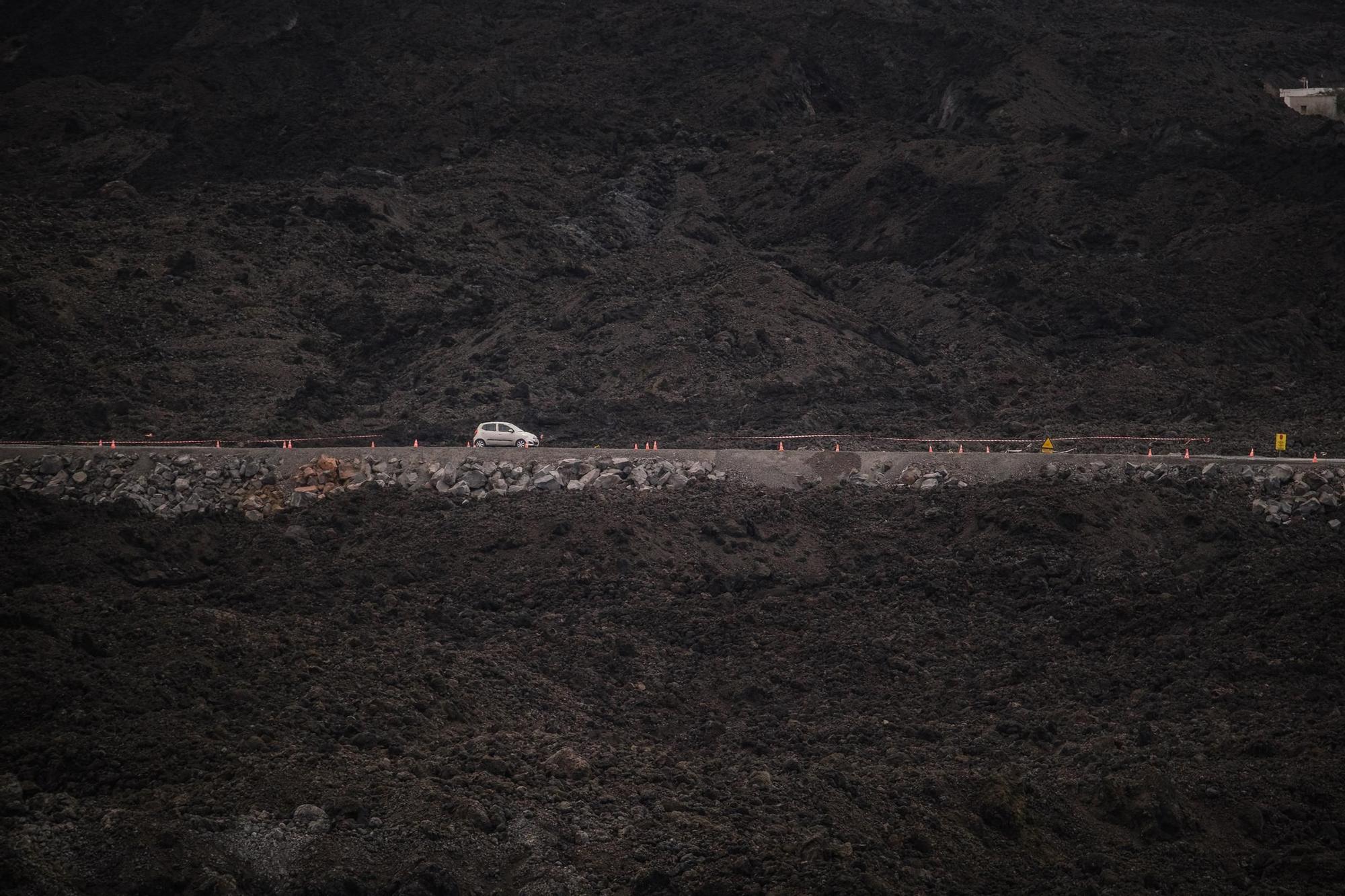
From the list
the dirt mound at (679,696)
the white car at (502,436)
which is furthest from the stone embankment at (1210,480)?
the white car at (502,436)

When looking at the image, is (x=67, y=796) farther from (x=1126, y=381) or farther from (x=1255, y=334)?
(x=1255, y=334)

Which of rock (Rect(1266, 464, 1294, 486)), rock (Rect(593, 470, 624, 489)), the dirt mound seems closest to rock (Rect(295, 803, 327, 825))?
the dirt mound

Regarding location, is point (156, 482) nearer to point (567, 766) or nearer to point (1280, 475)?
point (567, 766)

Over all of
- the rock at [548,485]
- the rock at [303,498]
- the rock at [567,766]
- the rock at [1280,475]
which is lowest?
the rock at [567,766]

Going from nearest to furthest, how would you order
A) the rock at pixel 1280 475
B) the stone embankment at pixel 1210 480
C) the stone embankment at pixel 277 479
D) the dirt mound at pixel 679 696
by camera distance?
the dirt mound at pixel 679 696, the stone embankment at pixel 1210 480, the rock at pixel 1280 475, the stone embankment at pixel 277 479

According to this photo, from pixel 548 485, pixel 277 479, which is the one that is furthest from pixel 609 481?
pixel 277 479

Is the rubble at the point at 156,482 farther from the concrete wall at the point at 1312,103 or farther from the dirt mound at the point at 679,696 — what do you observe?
the concrete wall at the point at 1312,103

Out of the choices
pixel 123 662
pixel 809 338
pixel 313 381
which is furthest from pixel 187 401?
pixel 123 662
